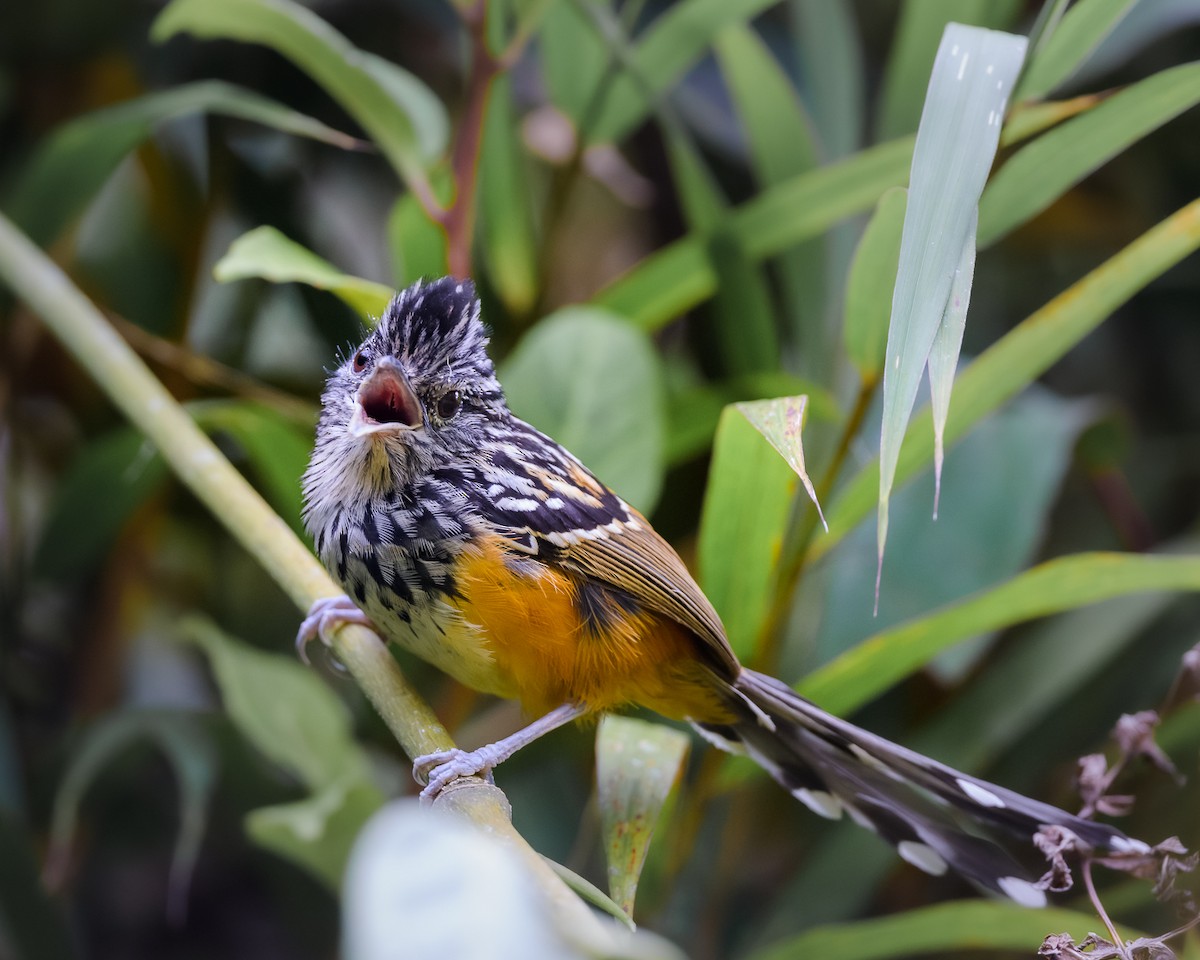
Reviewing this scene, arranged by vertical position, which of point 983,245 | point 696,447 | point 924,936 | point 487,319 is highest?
point 487,319

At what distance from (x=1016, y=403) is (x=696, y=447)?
704 millimetres

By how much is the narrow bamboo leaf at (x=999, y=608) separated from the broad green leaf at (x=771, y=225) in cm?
64

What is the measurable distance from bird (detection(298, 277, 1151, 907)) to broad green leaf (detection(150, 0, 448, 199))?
43 centimetres

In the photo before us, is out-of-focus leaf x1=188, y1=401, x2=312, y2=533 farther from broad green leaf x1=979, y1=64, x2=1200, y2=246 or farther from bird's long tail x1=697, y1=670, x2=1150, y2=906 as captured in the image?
broad green leaf x1=979, y1=64, x2=1200, y2=246

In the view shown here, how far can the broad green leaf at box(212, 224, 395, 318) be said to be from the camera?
1.39 metres

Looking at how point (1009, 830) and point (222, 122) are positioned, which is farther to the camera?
point (222, 122)

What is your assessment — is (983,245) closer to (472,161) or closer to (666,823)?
(472,161)

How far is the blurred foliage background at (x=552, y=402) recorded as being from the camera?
5.90ft

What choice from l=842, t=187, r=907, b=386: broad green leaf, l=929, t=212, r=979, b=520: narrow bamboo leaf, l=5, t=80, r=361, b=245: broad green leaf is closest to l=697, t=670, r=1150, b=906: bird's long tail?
l=842, t=187, r=907, b=386: broad green leaf

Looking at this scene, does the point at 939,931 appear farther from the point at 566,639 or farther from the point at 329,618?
the point at 329,618

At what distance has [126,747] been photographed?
2252 millimetres

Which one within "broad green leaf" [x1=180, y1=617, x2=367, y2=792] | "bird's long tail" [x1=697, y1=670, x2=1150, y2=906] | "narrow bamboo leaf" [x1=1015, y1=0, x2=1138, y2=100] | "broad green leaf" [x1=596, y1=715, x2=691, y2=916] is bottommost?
"bird's long tail" [x1=697, y1=670, x2=1150, y2=906]

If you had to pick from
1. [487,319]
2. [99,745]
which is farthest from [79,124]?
[99,745]

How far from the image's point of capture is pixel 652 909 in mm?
1842
